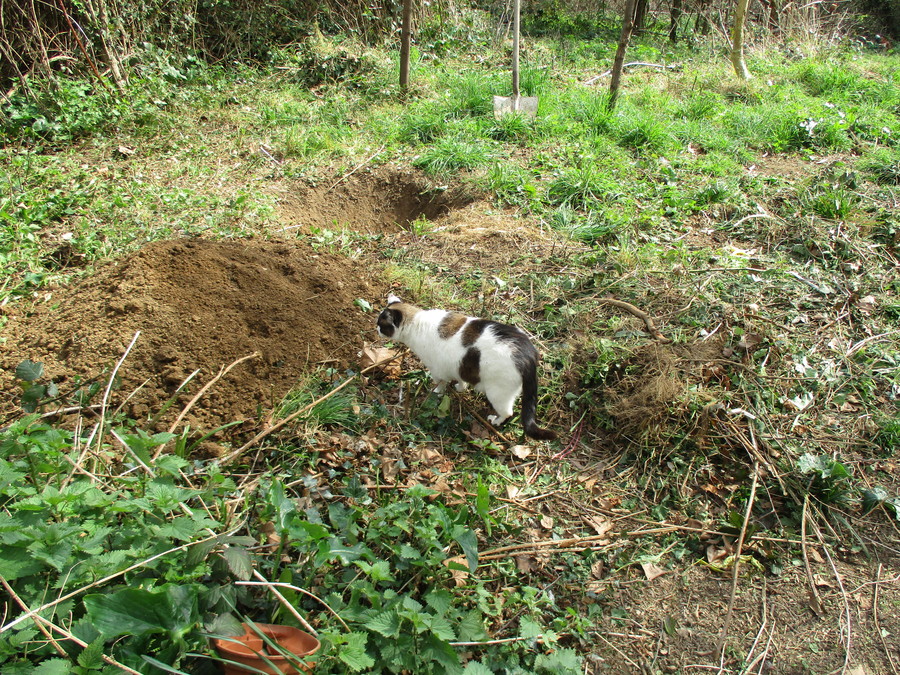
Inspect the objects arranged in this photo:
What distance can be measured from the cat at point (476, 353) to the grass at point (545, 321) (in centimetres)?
24

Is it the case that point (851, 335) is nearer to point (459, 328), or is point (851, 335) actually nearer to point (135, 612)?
point (459, 328)

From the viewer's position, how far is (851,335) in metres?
3.43

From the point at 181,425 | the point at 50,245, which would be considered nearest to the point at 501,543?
the point at 181,425

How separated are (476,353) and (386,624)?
1390 millimetres

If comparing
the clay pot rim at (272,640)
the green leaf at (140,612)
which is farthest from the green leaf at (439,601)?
the green leaf at (140,612)

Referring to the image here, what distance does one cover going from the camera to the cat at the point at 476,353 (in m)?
2.66

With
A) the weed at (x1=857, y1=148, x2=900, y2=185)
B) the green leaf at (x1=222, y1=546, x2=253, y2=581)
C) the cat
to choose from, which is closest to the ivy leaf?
the cat

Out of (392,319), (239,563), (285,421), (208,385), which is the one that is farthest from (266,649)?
(392,319)

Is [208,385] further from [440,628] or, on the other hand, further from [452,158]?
[452,158]

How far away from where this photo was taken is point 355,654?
5.12ft

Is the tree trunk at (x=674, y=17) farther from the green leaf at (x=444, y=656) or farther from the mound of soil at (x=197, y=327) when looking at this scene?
the green leaf at (x=444, y=656)

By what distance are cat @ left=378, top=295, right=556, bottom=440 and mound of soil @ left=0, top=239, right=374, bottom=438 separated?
0.46m

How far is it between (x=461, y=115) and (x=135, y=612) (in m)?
5.81

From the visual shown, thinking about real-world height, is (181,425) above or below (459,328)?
below
